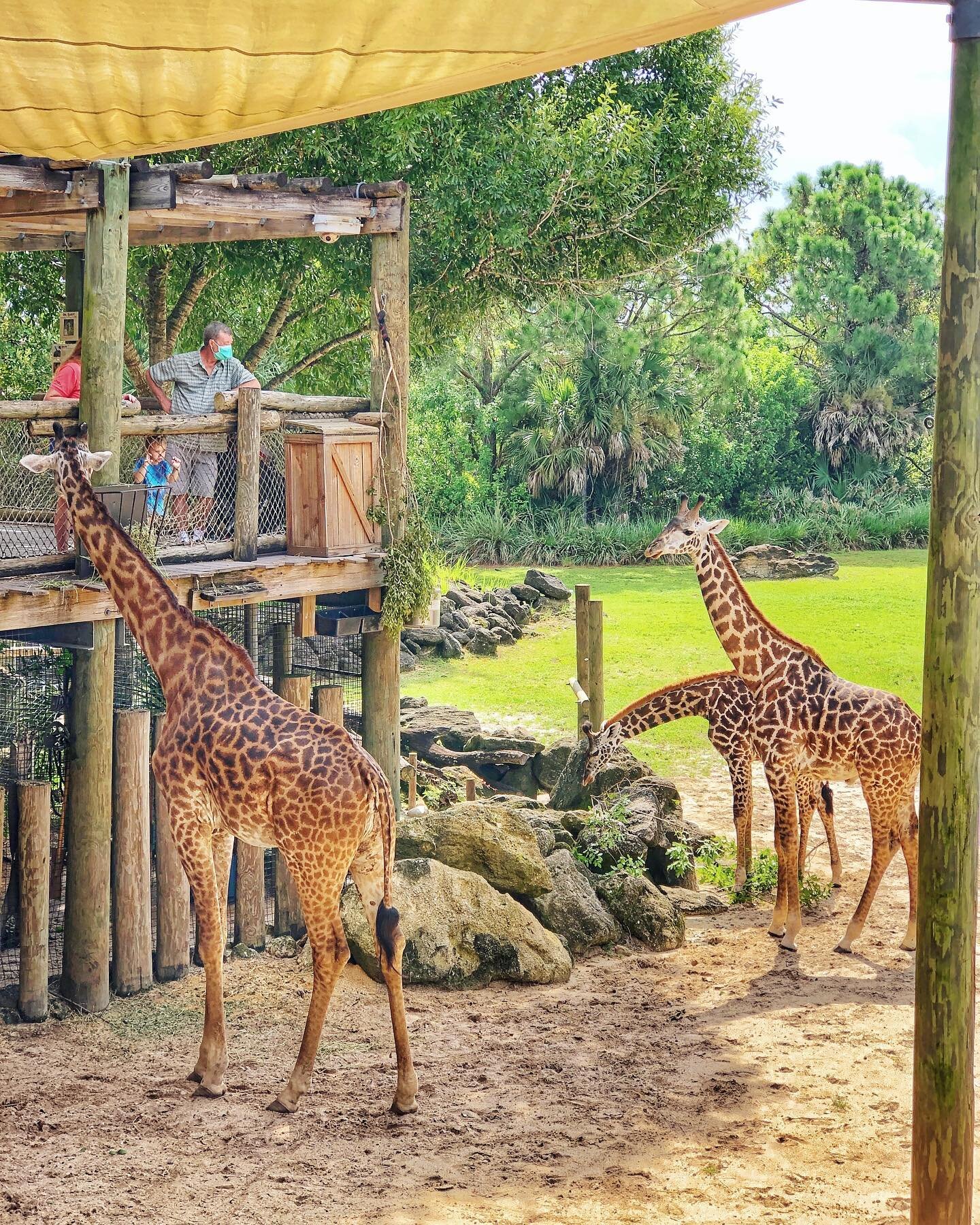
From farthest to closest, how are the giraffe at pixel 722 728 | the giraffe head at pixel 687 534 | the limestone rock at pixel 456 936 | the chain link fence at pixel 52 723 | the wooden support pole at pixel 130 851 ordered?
the giraffe at pixel 722 728 → the giraffe head at pixel 687 534 → the limestone rock at pixel 456 936 → the chain link fence at pixel 52 723 → the wooden support pole at pixel 130 851

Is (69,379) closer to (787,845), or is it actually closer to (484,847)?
(484,847)

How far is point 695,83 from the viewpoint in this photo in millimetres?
15508

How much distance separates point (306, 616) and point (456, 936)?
225 centimetres

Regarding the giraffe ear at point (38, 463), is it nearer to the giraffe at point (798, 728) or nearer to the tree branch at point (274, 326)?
the giraffe at point (798, 728)

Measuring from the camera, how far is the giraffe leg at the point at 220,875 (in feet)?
23.2

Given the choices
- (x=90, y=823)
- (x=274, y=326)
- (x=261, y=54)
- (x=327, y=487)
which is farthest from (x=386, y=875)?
(x=274, y=326)

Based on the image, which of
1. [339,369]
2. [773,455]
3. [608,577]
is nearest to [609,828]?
[339,369]

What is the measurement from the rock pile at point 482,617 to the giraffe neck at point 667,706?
343 inches

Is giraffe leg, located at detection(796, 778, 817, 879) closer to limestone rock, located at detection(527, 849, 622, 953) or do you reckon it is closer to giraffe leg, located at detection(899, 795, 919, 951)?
giraffe leg, located at detection(899, 795, 919, 951)

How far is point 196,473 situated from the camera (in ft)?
30.2

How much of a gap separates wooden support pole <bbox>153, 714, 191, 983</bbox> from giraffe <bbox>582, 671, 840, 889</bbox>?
3.21 meters

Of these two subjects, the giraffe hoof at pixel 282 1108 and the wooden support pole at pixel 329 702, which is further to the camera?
the wooden support pole at pixel 329 702

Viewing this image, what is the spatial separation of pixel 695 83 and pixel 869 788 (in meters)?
9.41

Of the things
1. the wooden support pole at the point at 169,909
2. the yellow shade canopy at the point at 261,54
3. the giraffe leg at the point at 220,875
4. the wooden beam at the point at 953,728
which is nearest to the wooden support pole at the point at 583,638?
the wooden support pole at the point at 169,909
